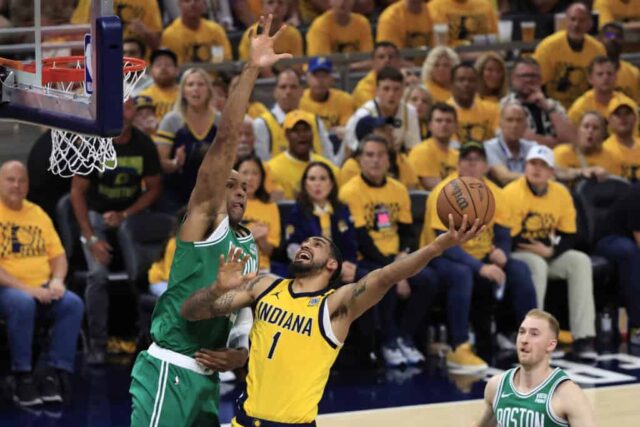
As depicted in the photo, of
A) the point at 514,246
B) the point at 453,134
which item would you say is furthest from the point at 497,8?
the point at 514,246

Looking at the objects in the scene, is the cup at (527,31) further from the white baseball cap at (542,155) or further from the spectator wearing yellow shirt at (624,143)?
the white baseball cap at (542,155)

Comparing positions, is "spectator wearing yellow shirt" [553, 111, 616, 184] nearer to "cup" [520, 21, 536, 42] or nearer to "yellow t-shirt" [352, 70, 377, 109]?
"yellow t-shirt" [352, 70, 377, 109]

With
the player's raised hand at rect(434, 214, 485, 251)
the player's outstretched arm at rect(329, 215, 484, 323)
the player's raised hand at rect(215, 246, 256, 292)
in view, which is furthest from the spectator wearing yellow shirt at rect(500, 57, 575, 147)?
the player's raised hand at rect(215, 246, 256, 292)

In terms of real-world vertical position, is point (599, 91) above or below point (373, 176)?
above

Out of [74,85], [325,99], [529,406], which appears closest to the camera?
[74,85]

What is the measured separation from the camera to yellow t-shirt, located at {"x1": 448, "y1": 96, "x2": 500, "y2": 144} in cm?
1176

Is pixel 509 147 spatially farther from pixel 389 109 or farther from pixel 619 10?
pixel 619 10

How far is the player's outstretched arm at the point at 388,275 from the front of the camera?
5.61m

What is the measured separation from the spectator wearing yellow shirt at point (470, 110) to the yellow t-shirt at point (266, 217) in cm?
227

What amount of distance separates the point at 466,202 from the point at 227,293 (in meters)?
1.14

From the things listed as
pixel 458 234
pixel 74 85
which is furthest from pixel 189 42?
pixel 458 234

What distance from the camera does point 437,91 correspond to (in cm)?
1229

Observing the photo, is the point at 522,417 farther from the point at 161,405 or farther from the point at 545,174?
the point at 545,174

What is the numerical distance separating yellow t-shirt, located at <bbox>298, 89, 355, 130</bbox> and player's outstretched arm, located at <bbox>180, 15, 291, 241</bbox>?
5702mm
